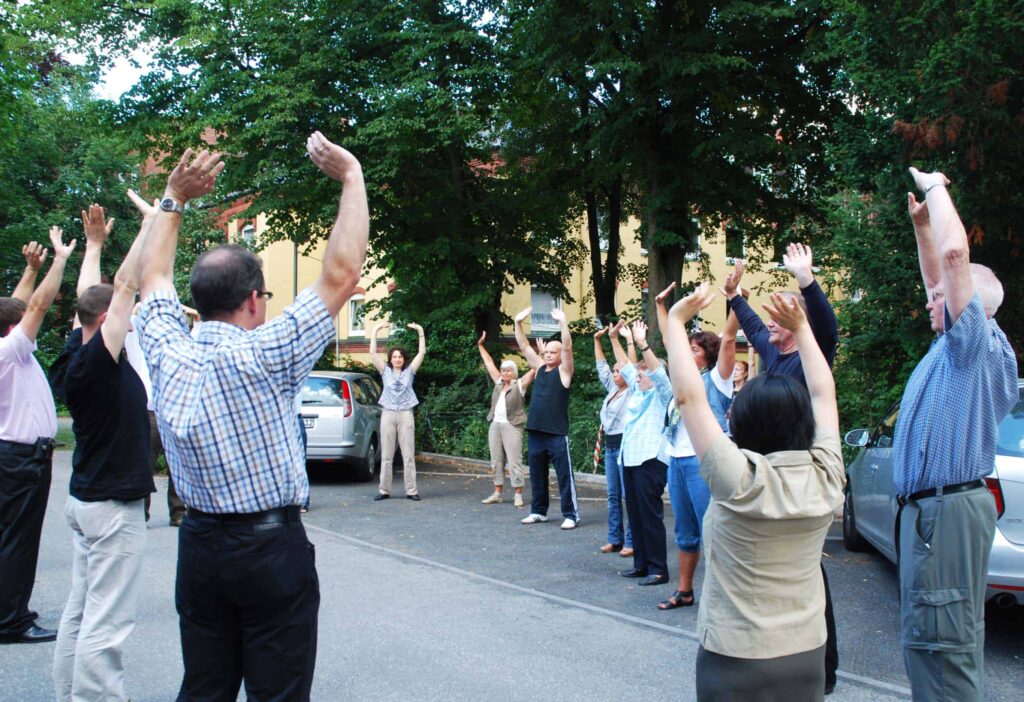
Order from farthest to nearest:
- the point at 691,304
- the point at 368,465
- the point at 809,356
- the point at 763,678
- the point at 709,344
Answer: the point at 368,465
the point at 709,344
the point at 809,356
the point at 691,304
the point at 763,678

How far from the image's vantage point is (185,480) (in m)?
2.80

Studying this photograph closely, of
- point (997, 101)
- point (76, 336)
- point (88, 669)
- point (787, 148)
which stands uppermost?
point (787, 148)

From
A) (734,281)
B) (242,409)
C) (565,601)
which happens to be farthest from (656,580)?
(242,409)

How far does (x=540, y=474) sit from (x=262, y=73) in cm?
1254

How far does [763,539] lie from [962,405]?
1.52 m

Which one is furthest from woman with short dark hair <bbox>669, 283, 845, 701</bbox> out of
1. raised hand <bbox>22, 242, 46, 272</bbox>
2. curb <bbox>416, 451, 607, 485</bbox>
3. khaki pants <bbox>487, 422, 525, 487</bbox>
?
curb <bbox>416, 451, 607, 485</bbox>

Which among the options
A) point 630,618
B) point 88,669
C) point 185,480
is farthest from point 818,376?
point 630,618

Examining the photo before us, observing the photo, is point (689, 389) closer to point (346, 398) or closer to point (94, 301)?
point (94, 301)

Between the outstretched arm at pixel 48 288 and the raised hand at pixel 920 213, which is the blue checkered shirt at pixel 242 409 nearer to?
the raised hand at pixel 920 213

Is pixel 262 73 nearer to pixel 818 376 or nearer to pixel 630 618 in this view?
pixel 630 618

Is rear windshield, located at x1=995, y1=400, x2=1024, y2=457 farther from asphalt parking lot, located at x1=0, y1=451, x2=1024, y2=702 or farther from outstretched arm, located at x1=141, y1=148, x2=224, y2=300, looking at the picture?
outstretched arm, located at x1=141, y1=148, x2=224, y2=300

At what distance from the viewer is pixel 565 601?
700 centimetres

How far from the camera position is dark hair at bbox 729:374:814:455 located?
277cm

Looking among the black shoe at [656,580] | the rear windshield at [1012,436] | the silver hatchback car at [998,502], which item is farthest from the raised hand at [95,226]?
the rear windshield at [1012,436]
